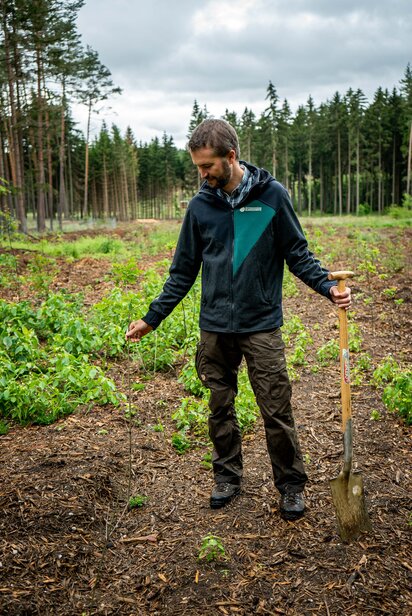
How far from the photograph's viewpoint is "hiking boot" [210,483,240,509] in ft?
11.3

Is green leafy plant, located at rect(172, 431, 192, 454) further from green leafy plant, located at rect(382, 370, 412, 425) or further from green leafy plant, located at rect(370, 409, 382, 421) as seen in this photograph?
green leafy plant, located at rect(382, 370, 412, 425)

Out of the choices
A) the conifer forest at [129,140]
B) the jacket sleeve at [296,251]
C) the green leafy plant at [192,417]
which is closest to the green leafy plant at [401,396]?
the green leafy plant at [192,417]

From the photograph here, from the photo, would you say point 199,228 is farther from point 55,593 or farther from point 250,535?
point 55,593

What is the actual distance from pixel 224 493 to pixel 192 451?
0.83 m

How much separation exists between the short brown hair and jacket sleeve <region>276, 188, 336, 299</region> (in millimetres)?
459

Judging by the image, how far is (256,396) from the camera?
3217 millimetres

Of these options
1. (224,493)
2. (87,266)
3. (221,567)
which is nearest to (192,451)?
(224,493)

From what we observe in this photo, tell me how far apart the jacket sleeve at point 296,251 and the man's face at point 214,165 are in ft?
1.23

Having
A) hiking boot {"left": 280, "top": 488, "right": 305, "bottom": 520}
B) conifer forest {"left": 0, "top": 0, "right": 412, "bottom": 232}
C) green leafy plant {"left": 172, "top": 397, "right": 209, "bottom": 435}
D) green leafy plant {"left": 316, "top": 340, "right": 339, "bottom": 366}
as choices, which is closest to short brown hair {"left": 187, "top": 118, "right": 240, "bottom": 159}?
hiking boot {"left": 280, "top": 488, "right": 305, "bottom": 520}

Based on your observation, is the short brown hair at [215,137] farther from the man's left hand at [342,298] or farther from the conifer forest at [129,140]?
the conifer forest at [129,140]

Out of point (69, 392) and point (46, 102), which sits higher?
point (46, 102)

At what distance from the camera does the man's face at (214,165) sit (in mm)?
2965

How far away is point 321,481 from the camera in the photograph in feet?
12.2

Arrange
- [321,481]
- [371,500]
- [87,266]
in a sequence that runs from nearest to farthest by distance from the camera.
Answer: [371,500]
[321,481]
[87,266]
